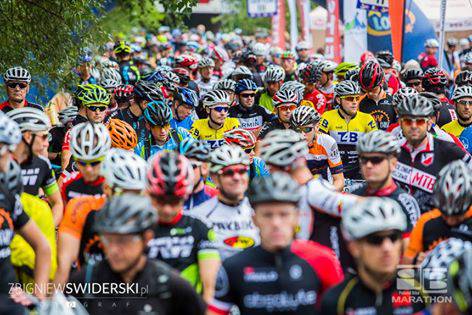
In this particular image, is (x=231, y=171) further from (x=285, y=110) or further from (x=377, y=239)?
(x=285, y=110)

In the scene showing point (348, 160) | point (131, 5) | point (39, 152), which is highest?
point (131, 5)

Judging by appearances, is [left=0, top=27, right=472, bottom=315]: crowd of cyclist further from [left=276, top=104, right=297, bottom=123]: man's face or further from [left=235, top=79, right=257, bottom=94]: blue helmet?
[left=235, top=79, right=257, bottom=94]: blue helmet

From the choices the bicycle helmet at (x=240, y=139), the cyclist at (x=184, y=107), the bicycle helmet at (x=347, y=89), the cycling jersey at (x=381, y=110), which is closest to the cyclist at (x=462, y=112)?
the cycling jersey at (x=381, y=110)

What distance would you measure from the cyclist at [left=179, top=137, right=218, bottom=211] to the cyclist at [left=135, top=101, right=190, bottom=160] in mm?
2014

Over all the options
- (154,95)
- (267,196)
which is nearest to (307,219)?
(267,196)

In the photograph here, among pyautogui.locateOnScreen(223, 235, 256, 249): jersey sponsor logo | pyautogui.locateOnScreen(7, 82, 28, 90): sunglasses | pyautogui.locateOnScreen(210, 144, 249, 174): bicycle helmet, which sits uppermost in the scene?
pyautogui.locateOnScreen(7, 82, 28, 90): sunglasses

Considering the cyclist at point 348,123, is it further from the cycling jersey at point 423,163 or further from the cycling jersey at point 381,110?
the cycling jersey at point 423,163

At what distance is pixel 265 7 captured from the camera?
3028 centimetres

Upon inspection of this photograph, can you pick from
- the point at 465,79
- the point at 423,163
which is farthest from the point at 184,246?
the point at 465,79

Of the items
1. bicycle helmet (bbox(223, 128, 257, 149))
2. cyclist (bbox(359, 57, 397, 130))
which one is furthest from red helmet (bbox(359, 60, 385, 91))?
bicycle helmet (bbox(223, 128, 257, 149))

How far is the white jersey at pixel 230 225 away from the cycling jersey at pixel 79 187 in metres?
1.00

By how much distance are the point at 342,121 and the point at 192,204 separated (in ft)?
17.2

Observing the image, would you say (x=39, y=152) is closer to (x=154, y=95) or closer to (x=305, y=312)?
(x=305, y=312)

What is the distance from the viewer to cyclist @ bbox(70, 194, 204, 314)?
5.15m
